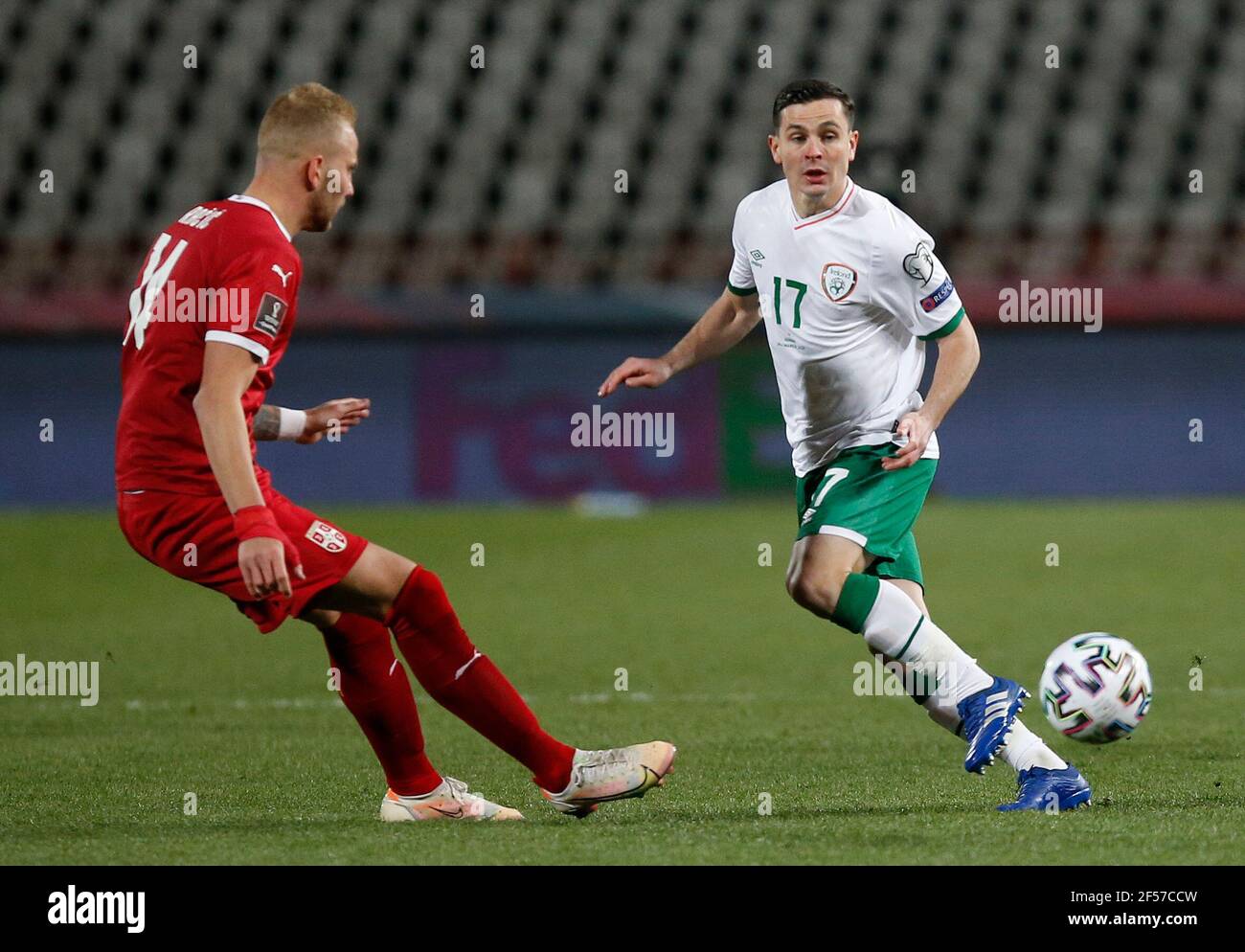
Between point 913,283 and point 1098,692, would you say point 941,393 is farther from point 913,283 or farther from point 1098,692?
point 1098,692

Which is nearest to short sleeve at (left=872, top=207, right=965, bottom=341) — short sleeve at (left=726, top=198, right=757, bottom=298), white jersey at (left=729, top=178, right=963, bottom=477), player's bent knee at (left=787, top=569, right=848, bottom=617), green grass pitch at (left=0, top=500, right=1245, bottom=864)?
white jersey at (left=729, top=178, right=963, bottom=477)

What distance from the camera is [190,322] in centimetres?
450

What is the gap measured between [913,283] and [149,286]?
2.10 meters

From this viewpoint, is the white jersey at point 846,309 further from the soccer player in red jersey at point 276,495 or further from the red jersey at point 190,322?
the red jersey at point 190,322

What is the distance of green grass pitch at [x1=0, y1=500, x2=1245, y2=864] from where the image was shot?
4.56 metres

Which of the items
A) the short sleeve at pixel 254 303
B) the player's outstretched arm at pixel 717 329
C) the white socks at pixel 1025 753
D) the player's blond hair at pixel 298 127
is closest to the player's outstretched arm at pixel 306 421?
the short sleeve at pixel 254 303

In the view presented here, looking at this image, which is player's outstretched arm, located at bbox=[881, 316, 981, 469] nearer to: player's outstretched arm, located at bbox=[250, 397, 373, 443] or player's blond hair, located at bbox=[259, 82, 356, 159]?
player's outstretched arm, located at bbox=[250, 397, 373, 443]

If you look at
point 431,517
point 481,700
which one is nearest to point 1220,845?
point 481,700

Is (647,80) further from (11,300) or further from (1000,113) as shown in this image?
(11,300)

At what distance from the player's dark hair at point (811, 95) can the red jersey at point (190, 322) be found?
1533mm

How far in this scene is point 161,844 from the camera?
4539 millimetres

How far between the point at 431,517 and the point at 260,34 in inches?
482

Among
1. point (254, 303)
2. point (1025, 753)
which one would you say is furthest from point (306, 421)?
point (1025, 753)

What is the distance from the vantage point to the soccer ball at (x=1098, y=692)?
548cm
